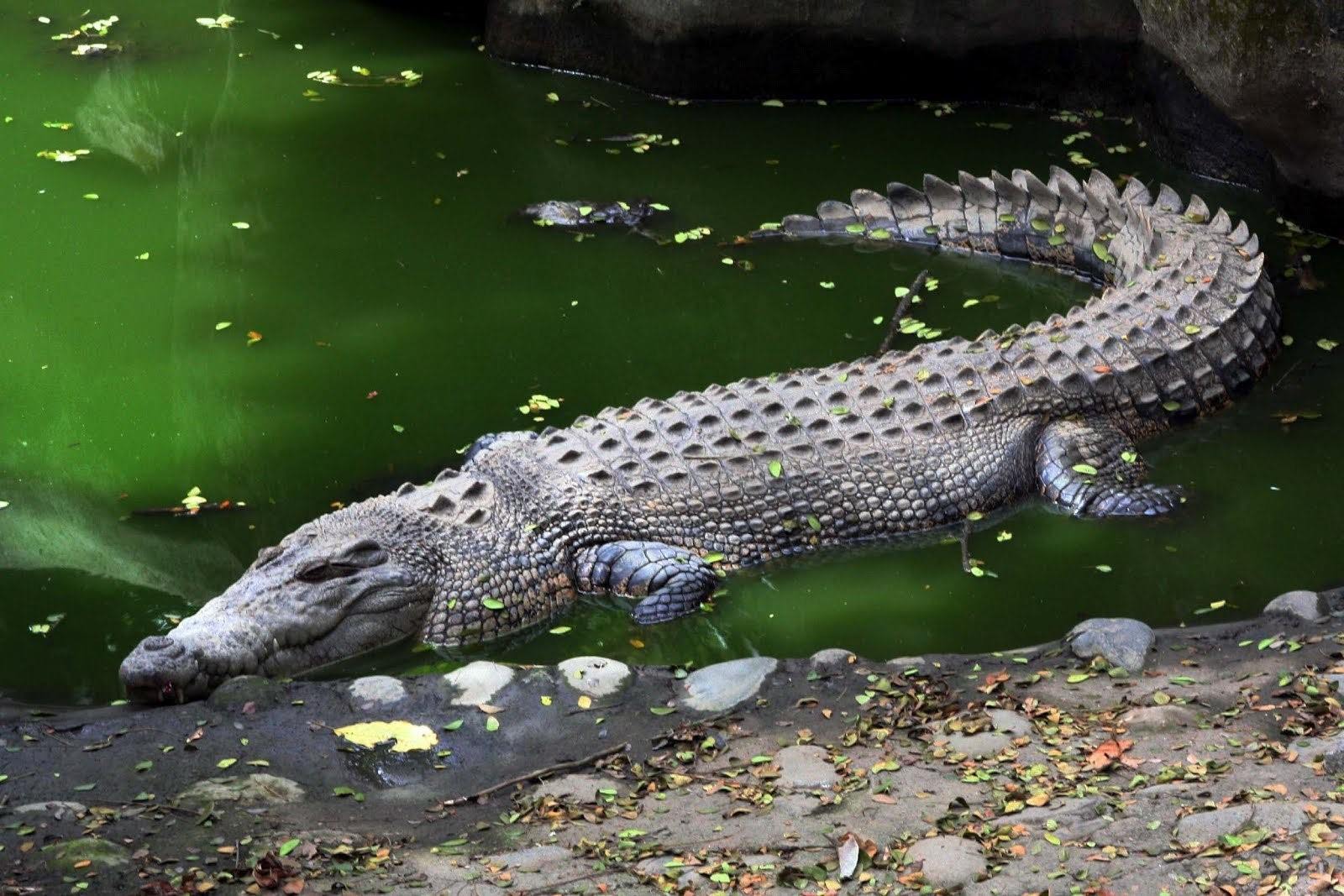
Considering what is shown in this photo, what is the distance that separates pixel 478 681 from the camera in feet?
21.7

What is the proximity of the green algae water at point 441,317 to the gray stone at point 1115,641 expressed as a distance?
1.63ft

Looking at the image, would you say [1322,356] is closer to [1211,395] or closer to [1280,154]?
[1211,395]

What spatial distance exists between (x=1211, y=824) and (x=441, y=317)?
6.25m

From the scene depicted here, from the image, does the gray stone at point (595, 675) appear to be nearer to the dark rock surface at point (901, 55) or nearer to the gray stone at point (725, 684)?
the gray stone at point (725, 684)

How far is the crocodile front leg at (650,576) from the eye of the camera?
24.1 ft

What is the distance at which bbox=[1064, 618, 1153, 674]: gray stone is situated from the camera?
21.2 ft

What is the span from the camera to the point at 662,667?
6.74m

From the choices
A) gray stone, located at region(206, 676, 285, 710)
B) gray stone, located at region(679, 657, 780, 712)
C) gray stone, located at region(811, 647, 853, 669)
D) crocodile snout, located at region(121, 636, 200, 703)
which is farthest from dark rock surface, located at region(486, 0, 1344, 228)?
crocodile snout, located at region(121, 636, 200, 703)

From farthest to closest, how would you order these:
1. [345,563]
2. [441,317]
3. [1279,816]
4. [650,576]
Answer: [441,317], [650,576], [345,563], [1279,816]

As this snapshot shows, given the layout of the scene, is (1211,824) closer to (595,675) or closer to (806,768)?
(806,768)

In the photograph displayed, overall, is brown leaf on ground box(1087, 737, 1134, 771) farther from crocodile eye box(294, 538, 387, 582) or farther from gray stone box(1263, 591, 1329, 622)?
crocodile eye box(294, 538, 387, 582)

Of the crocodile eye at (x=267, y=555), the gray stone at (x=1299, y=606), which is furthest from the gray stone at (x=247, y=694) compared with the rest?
the gray stone at (x=1299, y=606)

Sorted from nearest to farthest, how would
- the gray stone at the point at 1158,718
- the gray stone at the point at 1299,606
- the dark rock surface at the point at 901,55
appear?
the gray stone at the point at 1158,718 → the gray stone at the point at 1299,606 → the dark rock surface at the point at 901,55

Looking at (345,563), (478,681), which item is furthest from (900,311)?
(478,681)
